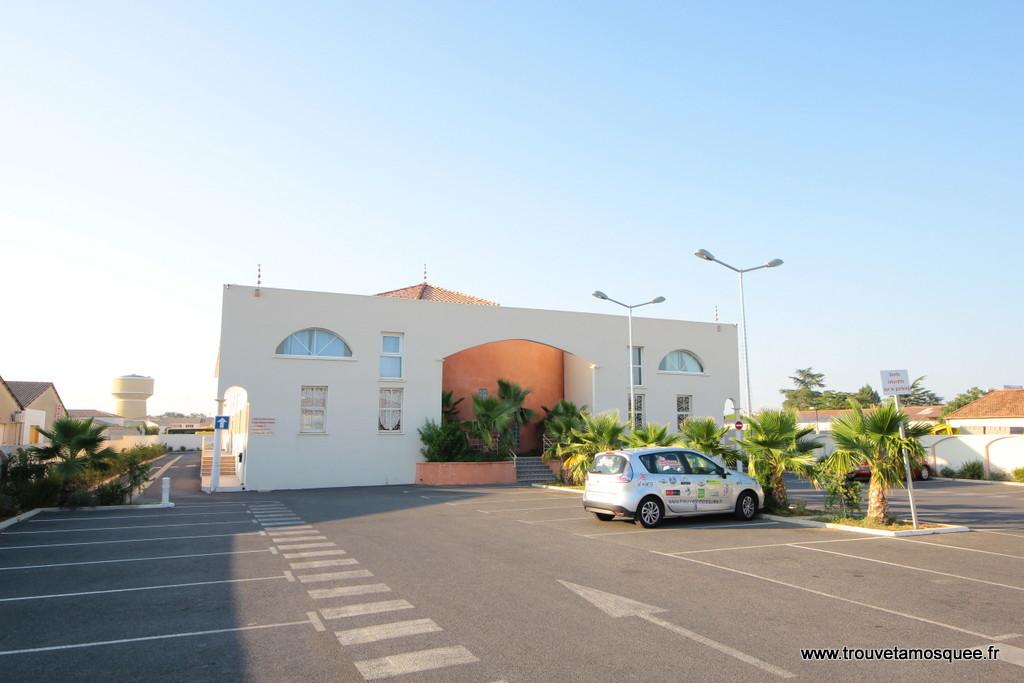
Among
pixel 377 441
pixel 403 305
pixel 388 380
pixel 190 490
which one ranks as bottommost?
pixel 190 490

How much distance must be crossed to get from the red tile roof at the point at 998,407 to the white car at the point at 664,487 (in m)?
35.7

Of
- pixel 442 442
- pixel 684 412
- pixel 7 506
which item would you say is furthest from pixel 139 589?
pixel 684 412

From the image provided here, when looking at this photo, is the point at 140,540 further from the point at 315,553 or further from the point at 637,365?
the point at 637,365

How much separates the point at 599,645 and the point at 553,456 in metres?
21.9

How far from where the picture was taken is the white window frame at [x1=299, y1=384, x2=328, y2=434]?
25812mm

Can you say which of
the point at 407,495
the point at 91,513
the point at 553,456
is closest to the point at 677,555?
the point at 407,495

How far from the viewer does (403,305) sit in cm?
2822

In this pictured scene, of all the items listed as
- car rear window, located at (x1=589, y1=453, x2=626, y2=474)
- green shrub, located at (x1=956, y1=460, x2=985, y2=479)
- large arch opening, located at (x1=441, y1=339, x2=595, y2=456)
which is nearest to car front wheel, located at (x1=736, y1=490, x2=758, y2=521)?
car rear window, located at (x1=589, y1=453, x2=626, y2=474)

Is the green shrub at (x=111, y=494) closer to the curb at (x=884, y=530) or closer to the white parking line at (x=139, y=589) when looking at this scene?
the white parking line at (x=139, y=589)

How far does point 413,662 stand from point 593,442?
59.2 feet

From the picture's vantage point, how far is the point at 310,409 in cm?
2611

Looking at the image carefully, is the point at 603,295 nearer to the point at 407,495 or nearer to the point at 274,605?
the point at 407,495

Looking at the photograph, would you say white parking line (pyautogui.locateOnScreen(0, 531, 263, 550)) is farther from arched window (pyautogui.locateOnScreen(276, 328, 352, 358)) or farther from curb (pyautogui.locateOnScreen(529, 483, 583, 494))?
arched window (pyautogui.locateOnScreen(276, 328, 352, 358))

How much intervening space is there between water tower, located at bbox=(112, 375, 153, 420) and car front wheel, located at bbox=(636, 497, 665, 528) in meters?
86.8
